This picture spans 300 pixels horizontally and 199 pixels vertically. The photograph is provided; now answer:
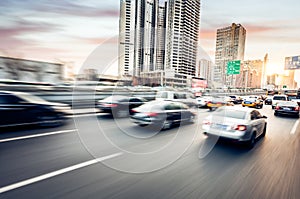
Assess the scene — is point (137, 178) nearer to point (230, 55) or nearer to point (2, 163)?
point (2, 163)

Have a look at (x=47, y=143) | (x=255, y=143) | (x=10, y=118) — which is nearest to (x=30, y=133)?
(x=10, y=118)

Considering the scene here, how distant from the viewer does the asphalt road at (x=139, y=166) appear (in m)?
3.56

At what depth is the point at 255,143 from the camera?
23.5 feet

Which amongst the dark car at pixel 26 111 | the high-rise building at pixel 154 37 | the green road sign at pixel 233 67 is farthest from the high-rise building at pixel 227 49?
the dark car at pixel 26 111

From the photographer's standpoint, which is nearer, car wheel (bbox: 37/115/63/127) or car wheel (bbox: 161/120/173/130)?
car wheel (bbox: 37/115/63/127)

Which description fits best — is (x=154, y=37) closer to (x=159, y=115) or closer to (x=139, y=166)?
(x=159, y=115)

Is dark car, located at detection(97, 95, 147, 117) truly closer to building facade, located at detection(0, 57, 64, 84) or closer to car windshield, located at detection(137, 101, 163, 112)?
car windshield, located at detection(137, 101, 163, 112)

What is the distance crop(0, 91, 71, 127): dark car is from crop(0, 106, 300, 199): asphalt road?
456mm

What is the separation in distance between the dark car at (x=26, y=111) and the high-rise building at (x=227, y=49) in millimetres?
28794

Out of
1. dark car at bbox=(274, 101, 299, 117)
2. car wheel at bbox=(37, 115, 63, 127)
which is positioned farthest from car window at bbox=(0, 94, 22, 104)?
dark car at bbox=(274, 101, 299, 117)

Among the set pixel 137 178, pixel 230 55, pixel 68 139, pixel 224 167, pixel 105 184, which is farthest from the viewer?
pixel 230 55

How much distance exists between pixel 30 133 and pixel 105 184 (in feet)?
15.6

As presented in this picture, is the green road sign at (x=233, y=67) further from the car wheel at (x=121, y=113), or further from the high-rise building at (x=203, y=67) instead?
the car wheel at (x=121, y=113)

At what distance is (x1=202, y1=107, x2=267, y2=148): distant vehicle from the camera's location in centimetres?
631
